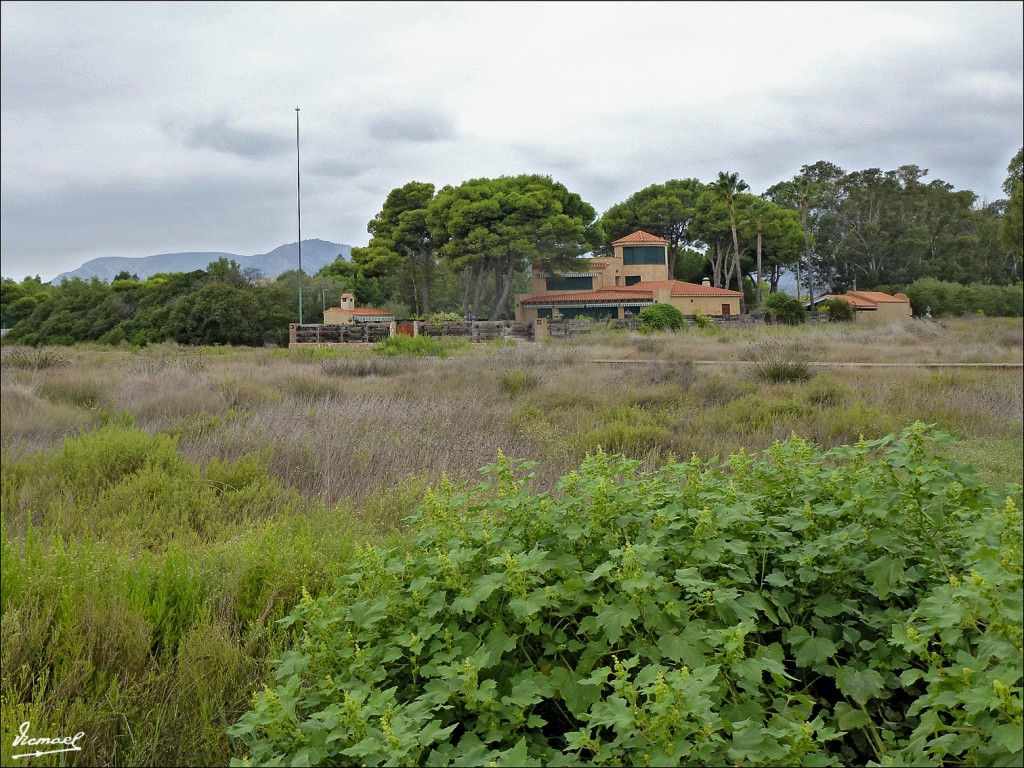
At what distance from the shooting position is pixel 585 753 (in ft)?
7.60

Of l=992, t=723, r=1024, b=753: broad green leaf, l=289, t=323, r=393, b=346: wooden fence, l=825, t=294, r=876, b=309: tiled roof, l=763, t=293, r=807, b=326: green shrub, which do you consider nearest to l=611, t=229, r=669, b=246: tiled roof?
l=763, t=293, r=807, b=326: green shrub

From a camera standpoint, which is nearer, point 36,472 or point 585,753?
point 585,753

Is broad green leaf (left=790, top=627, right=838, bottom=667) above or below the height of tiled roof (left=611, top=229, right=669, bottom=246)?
below

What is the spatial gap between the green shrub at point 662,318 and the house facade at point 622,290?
6587mm

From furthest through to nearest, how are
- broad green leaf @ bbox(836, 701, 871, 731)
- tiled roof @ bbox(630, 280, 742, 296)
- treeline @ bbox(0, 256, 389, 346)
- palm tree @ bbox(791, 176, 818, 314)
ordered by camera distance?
1. palm tree @ bbox(791, 176, 818, 314)
2. tiled roof @ bbox(630, 280, 742, 296)
3. treeline @ bbox(0, 256, 389, 346)
4. broad green leaf @ bbox(836, 701, 871, 731)

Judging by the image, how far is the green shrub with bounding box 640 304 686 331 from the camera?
115 feet

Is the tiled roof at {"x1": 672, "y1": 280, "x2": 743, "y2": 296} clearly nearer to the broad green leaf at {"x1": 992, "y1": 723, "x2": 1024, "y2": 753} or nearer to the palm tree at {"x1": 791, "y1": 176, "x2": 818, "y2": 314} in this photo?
the palm tree at {"x1": 791, "y1": 176, "x2": 818, "y2": 314}

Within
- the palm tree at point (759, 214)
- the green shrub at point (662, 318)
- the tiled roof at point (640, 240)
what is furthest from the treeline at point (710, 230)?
the green shrub at point (662, 318)

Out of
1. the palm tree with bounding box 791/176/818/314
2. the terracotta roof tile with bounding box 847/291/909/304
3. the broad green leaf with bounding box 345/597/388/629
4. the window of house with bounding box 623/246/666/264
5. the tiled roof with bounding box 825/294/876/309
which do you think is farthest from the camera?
the palm tree with bounding box 791/176/818/314

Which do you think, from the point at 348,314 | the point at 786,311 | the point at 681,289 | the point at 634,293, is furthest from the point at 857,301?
the point at 348,314

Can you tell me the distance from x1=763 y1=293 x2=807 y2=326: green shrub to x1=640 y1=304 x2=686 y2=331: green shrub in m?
5.92

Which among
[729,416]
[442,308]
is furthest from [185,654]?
[442,308]

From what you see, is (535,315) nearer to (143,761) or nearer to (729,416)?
(729,416)

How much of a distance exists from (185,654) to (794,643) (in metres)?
2.35
